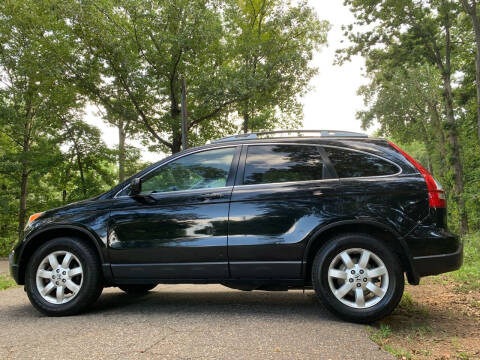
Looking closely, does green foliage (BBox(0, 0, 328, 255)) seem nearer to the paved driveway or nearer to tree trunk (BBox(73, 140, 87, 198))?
tree trunk (BBox(73, 140, 87, 198))

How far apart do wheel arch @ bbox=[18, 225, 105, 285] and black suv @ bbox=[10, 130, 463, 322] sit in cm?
1

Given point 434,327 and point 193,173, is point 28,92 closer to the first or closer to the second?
point 193,173

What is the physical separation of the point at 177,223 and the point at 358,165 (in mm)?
1937

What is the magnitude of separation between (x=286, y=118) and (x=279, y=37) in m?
6.05

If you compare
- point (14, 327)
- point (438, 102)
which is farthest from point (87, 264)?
point (438, 102)

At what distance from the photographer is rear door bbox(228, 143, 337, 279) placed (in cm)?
397

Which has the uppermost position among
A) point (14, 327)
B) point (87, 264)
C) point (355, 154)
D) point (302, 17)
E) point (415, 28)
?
point (302, 17)

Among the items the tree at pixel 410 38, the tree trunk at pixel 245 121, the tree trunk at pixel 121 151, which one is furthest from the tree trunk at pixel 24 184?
the tree at pixel 410 38

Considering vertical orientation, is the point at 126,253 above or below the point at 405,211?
below

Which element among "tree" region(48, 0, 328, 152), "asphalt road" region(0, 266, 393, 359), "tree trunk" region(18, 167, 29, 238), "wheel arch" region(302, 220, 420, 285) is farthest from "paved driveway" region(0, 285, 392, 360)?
"tree trunk" region(18, 167, 29, 238)

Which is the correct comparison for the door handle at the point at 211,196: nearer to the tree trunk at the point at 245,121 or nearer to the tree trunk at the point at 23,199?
the tree trunk at the point at 245,121

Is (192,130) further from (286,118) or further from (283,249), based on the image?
(283,249)

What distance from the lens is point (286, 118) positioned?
25.2 metres

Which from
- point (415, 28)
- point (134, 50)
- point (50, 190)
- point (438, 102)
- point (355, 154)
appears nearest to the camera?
point (355, 154)
